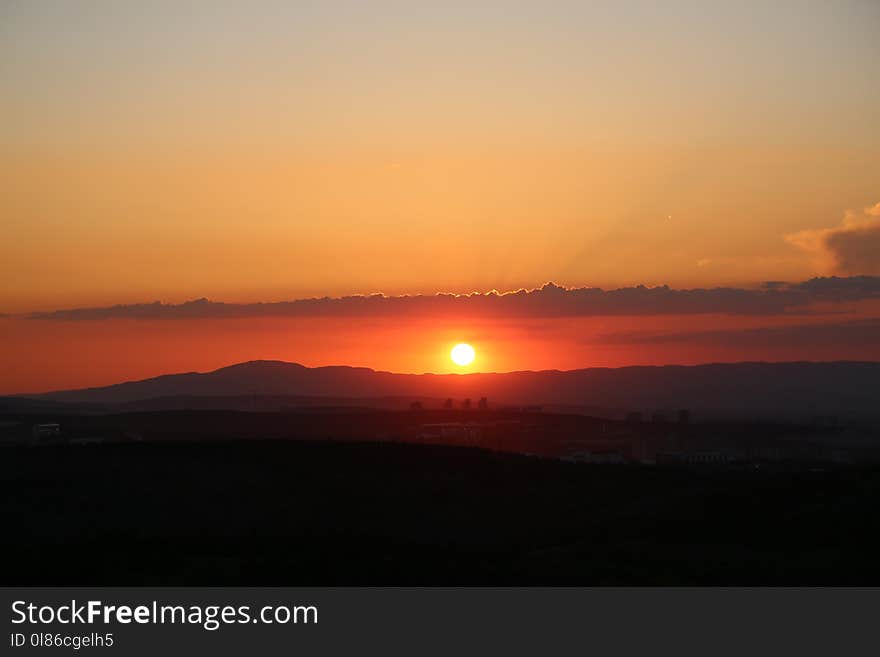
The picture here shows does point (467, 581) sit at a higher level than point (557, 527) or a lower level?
lower

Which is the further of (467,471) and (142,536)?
(467,471)

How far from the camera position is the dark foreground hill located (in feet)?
90.6

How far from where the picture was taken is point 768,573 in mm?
27312

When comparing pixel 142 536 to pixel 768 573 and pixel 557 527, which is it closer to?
pixel 557 527

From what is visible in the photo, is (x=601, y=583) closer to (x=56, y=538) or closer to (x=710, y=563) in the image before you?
(x=710, y=563)

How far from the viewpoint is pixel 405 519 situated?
38688 mm

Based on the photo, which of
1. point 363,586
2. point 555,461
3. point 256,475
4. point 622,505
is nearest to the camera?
point 363,586

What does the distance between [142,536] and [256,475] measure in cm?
1082

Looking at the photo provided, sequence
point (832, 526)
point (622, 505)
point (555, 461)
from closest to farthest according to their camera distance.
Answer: point (832, 526), point (622, 505), point (555, 461)

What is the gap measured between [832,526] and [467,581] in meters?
10.2

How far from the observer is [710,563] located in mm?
28359

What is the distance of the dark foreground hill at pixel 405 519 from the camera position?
27.6 m
